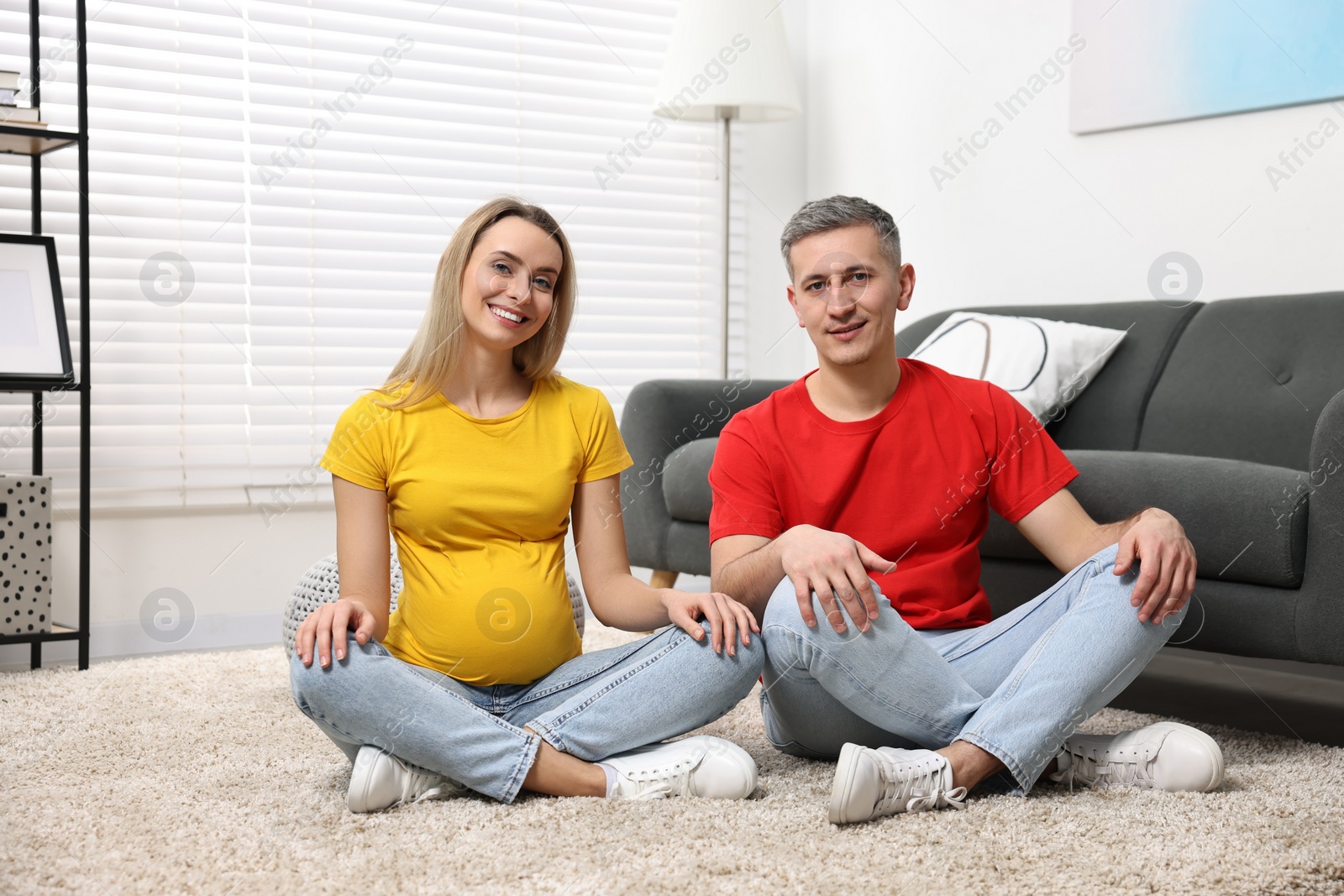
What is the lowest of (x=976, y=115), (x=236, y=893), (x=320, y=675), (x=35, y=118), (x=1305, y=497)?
(x=236, y=893)

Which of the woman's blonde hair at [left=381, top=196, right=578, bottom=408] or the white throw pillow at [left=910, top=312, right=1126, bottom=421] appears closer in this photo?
the woman's blonde hair at [left=381, top=196, right=578, bottom=408]

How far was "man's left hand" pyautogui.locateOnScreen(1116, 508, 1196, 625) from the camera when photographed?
133 centimetres

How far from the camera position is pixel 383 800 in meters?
1.35

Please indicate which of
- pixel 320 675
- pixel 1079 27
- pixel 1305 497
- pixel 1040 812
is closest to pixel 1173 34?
pixel 1079 27

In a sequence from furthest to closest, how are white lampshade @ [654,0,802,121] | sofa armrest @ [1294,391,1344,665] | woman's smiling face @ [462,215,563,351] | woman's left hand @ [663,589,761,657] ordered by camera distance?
white lampshade @ [654,0,802,121] → sofa armrest @ [1294,391,1344,665] → woman's smiling face @ [462,215,563,351] → woman's left hand @ [663,589,761,657]

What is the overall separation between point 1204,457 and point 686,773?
3.76 feet

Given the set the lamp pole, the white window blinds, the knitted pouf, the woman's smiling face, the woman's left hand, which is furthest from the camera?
the lamp pole

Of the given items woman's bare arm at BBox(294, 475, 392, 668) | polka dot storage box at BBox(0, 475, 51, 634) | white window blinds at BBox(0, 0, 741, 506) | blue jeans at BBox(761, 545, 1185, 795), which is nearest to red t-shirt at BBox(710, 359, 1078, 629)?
blue jeans at BBox(761, 545, 1185, 795)

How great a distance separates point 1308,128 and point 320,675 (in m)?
2.25

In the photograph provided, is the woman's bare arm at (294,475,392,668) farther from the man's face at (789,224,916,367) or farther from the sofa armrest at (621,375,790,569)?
the sofa armrest at (621,375,790,569)

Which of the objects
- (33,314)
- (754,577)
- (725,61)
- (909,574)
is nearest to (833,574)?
(754,577)

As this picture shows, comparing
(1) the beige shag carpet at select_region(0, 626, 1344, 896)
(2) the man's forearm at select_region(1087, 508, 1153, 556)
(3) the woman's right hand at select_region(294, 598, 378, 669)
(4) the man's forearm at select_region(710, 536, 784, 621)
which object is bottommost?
(1) the beige shag carpet at select_region(0, 626, 1344, 896)

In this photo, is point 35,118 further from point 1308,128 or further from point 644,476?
point 1308,128

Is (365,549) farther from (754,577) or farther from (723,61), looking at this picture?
(723,61)
